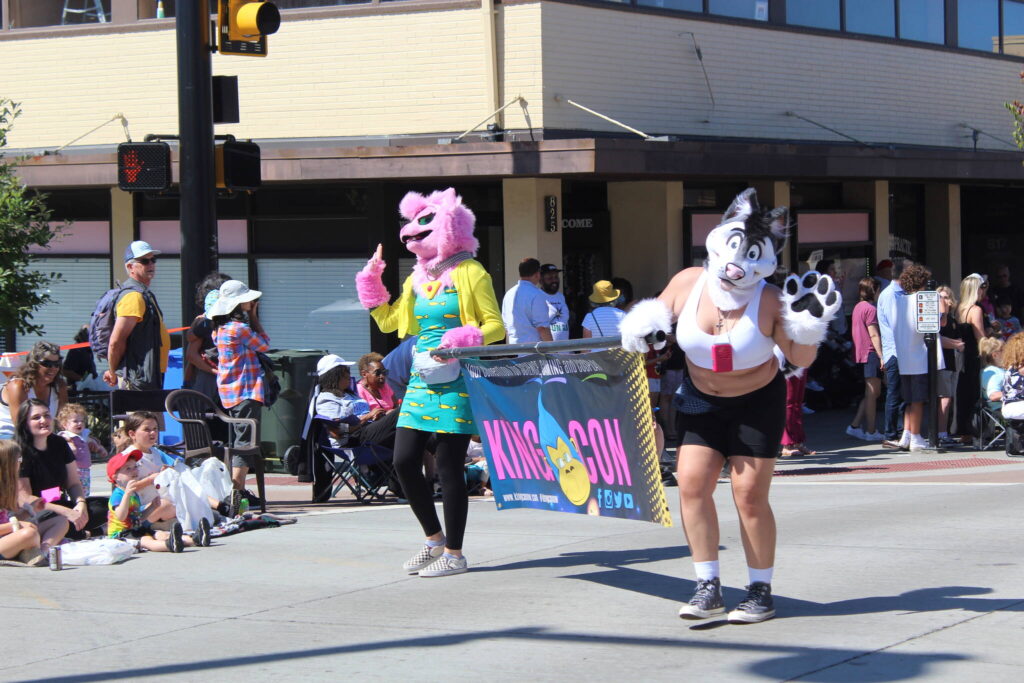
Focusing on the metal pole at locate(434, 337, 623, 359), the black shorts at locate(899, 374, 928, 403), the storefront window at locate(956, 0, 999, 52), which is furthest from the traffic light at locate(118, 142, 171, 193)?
the storefront window at locate(956, 0, 999, 52)

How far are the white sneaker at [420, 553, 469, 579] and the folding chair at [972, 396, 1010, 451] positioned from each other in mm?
8155

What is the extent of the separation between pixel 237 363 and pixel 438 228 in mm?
3103

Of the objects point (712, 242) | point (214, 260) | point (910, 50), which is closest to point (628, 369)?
point (712, 242)

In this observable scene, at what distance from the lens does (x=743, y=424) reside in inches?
244

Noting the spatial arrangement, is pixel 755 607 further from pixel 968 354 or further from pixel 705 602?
pixel 968 354

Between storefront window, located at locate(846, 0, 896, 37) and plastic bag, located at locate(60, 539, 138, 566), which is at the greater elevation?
storefront window, located at locate(846, 0, 896, 37)

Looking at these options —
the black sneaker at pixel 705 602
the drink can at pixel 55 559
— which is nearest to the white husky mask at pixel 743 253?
the black sneaker at pixel 705 602

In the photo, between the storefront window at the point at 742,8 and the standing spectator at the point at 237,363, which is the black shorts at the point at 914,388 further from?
the standing spectator at the point at 237,363

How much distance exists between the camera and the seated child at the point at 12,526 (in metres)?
8.18

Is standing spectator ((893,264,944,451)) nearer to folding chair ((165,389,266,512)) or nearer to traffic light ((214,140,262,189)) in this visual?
traffic light ((214,140,262,189))

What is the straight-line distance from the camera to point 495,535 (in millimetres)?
9055

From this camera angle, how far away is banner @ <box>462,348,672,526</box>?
21.4 feet

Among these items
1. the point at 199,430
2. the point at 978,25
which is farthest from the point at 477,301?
the point at 978,25

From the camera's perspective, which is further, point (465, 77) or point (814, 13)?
point (814, 13)
